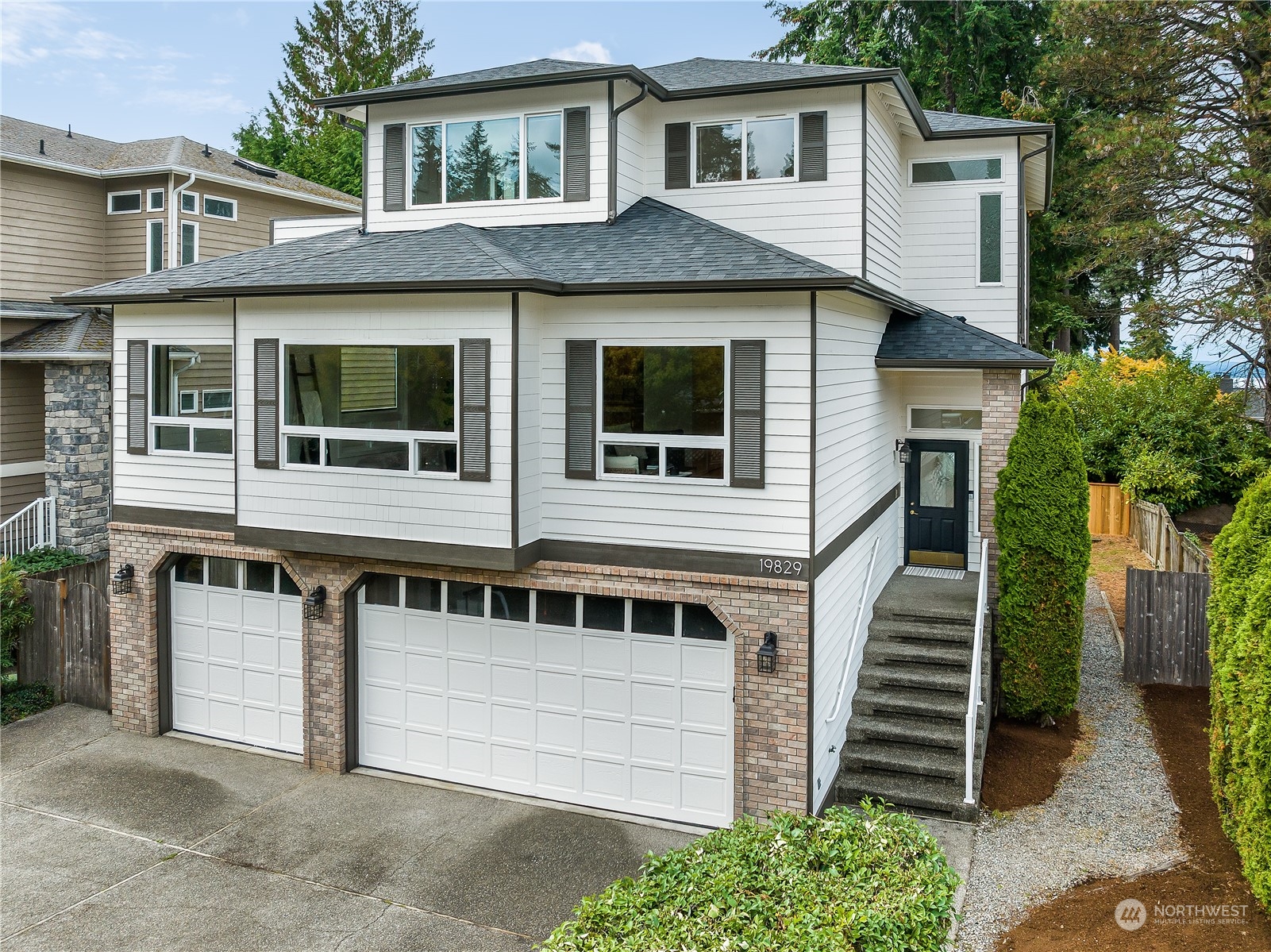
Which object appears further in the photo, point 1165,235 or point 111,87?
point 111,87

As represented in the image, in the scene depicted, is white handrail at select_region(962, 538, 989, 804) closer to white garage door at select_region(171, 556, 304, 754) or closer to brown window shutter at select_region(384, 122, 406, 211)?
white garage door at select_region(171, 556, 304, 754)

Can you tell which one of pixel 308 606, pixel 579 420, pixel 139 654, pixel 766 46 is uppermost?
pixel 766 46

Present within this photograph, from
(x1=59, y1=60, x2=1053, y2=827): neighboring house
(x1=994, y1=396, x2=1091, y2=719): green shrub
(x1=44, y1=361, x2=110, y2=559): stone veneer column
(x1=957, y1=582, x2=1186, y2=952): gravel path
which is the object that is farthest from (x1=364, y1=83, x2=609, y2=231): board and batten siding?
(x1=957, y1=582, x2=1186, y2=952): gravel path

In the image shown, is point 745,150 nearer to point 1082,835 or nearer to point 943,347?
point 943,347

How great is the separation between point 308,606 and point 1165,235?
62.5 feet

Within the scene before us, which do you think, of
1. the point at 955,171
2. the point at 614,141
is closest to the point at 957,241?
the point at 955,171

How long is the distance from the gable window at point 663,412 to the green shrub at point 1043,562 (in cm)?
451

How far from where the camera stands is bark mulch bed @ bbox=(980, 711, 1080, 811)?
10312mm

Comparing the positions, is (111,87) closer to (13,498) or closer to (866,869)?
(13,498)

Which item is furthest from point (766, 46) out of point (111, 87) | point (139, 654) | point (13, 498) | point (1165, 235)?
point (139, 654)

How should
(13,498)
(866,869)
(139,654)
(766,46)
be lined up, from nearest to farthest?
(866,869) < (139,654) < (13,498) < (766,46)

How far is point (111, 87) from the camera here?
2639cm

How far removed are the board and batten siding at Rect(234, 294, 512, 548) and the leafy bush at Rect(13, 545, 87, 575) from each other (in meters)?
7.12

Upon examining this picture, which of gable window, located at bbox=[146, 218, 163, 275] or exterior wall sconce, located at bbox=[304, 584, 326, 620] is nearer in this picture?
exterior wall sconce, located at bbox=[304, 584, 326, 620]
